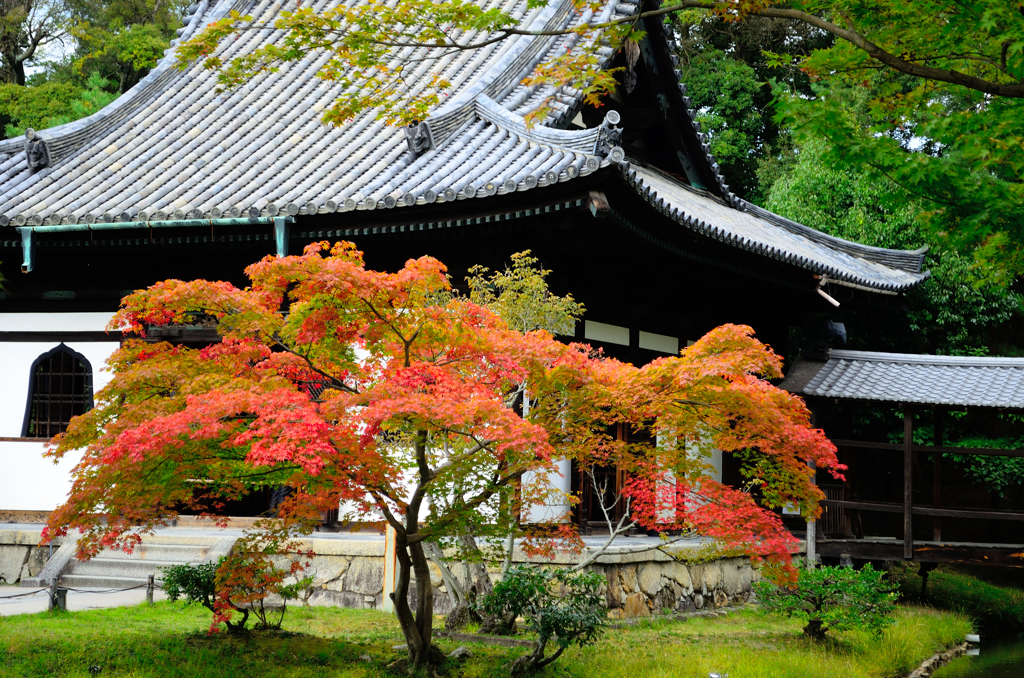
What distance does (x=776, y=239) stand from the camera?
610 inches

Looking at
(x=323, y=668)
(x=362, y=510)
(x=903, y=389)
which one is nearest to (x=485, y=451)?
(x=362, y=510)

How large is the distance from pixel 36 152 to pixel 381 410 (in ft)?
32.7

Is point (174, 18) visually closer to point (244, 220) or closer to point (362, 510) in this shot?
point (244, 220)

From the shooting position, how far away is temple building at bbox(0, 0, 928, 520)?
35.9 ft

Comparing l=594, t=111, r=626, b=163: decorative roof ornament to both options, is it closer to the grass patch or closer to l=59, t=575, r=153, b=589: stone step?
l=59, t=575, r=153, b=589: stone step

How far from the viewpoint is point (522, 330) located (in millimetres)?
9797

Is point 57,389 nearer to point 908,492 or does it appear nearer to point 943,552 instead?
point 908,492

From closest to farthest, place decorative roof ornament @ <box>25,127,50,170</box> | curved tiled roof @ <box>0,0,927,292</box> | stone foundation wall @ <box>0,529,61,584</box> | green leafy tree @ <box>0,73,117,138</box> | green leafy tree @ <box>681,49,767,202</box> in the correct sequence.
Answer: curved tiled roof @ <box>0,0,927,292</box> → stone foundation wall @ <box>0,529,61,584</box> → decorative roof ornament @ <box>25,127,50,170</box> → green leafy tree @ <box>0,73,117,138</box> → green leafy tree @ <box>681,49,767,202</box>

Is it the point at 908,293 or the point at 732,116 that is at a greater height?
the point at 732,116

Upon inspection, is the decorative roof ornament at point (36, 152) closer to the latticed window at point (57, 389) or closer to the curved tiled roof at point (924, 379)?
the latticed window at point (57, 389)

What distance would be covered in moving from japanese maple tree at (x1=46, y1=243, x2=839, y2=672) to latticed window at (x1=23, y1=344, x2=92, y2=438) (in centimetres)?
588

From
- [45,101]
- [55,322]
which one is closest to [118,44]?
[45,101]

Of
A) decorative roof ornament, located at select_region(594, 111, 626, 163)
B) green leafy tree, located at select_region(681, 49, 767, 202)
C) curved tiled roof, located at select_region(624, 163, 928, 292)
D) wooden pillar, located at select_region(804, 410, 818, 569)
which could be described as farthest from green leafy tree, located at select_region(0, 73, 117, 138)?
wooden pillar, located at select_region(804, 410, 818, 569)

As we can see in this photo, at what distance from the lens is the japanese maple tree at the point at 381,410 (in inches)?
270
